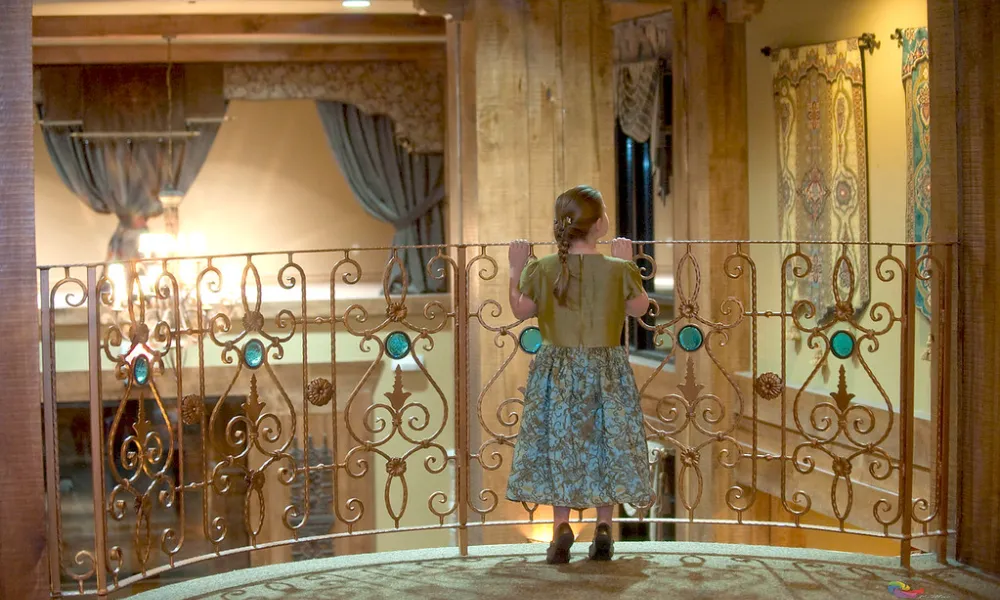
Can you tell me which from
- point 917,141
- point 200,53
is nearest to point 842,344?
point 917,141

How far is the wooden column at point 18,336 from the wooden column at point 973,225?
2.65 m

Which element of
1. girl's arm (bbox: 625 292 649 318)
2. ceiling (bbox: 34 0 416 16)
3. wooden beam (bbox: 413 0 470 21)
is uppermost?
ceiling (bbox: 34 0 416 16)

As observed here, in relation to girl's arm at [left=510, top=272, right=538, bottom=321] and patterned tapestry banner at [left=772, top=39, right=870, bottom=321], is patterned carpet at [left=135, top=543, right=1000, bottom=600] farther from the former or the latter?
patterned tapestry banner at [left=772, top=39, right=870, bottom=321]

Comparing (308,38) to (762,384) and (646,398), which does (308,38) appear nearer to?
(646,398)

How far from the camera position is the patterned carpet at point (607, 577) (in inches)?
127

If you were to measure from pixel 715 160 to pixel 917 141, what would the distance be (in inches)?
62.4

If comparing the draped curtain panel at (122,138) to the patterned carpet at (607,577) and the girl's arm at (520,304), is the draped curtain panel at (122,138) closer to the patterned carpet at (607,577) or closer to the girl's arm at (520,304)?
the patterned carpet at (607,577)

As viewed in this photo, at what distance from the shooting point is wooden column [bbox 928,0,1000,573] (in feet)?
11.1

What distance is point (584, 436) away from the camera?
3.21m

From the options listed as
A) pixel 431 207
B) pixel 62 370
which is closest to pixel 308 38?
pixel 431 207

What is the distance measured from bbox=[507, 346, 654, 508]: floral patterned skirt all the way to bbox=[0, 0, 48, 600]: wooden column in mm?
1294

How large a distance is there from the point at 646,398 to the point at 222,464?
4.88 metres

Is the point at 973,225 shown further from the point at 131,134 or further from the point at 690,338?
the point at 131,134

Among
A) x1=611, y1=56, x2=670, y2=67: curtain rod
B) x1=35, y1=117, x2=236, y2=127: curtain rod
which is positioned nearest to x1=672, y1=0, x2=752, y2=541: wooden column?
x1=611, y1=56, x2=670, y2=67: curtain rod
